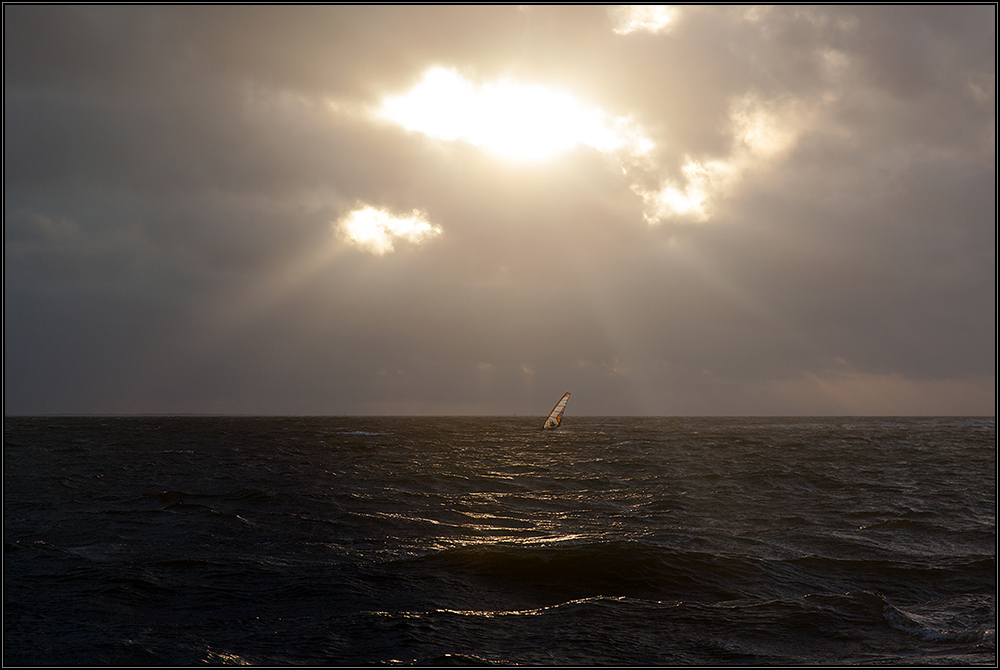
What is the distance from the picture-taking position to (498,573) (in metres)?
13.9

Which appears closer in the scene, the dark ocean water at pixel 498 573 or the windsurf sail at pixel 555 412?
the dark ocean water at pixel 498 573

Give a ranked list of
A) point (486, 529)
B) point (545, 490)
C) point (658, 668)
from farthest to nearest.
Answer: point (545, 490)
point (486, 529)
point (658, 668)

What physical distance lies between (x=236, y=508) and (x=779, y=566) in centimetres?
1893

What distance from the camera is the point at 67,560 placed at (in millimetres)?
14844

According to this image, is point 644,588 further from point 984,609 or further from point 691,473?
point 691,473

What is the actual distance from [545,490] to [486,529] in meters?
9.33

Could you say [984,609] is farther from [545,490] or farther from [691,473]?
[691,473]

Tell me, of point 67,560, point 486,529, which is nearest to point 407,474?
point 486,529

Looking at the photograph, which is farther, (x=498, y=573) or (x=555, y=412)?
(x=555, y=412)

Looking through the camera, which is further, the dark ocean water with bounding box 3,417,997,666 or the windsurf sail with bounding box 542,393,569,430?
the windsurf sail with bounding box 542,393,569,430

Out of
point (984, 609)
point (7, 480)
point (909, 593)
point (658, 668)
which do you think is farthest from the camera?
point (7, 480)

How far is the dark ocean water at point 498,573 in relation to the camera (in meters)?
9.70

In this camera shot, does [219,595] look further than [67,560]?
No

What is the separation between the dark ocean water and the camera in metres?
9.70
